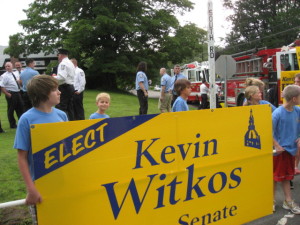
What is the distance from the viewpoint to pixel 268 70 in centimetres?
1291

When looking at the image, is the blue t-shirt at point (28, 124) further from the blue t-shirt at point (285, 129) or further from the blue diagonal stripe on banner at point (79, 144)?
the blue t-shirt at point (285, 129)

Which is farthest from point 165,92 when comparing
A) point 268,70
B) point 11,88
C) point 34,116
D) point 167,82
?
point 34,116

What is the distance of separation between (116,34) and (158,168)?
25997 millimetres

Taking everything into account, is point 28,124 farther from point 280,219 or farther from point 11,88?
point 11,88

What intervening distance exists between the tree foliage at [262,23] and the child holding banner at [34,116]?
127ft

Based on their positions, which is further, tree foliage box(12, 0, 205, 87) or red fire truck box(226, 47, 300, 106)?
tree foliage box(12, 0, 205, 87)

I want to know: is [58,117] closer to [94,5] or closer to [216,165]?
[216,165]

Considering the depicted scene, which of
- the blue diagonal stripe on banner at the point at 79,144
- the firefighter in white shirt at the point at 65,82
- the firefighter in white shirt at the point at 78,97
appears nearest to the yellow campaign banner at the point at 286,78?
the firefighter in white shirt at the point at 78,97

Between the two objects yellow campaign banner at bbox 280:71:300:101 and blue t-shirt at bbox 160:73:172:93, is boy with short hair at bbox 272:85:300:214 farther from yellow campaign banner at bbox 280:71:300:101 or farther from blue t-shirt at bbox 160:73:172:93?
yellow campaign banner at bbox 280:71:300:101

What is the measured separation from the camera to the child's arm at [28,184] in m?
2.17

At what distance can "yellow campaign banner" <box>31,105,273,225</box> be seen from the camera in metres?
2.30

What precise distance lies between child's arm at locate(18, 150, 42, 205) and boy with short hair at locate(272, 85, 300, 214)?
274 cm

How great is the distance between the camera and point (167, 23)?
28500 millimetres

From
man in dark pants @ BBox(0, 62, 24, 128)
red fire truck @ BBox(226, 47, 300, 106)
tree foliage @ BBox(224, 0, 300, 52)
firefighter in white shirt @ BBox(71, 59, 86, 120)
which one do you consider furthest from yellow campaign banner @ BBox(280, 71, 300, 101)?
tree foliage @ BBox(224, 0, 300, 52)
